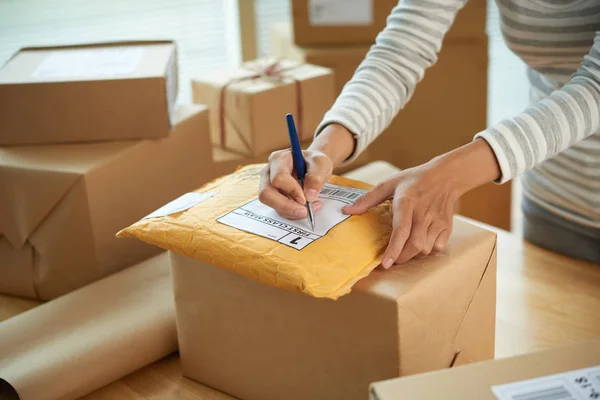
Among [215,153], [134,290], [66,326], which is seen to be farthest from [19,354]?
[215,153]

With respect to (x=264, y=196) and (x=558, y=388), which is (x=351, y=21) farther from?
(x=558, y=388)

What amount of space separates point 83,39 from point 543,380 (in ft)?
7.46

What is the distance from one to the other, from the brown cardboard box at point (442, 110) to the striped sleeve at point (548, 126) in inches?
42.9

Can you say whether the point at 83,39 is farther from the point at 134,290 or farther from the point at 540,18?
the point at 540,18

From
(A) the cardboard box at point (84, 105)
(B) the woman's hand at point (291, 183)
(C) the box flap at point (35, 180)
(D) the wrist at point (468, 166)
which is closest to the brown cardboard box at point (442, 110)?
(A) the cardboard box at point (84, 105)

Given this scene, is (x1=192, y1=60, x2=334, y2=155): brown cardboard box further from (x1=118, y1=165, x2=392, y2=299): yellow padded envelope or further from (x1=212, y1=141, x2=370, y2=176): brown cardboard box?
(x1=118, y1=165, x2=392, y2=299): yellow padded envelope

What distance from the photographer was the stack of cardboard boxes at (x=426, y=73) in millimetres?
1994

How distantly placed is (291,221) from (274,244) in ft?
0.20

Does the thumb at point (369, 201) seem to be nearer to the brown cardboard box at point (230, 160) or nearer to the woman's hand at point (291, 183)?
the woman's hand at point (291, 183)

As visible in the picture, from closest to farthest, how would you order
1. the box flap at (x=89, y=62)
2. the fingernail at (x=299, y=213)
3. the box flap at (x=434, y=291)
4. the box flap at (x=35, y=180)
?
the box flap at (x=434, y=291) < the fingernail at (x=299, y=213) < the box flap at (x=35, y=180) < the box flap at (x=89, y=62)

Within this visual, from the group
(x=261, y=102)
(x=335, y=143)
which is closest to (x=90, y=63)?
(x=261, y=102)

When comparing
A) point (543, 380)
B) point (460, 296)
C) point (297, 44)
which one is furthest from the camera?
point (297, 44)

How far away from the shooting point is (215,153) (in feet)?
5.25

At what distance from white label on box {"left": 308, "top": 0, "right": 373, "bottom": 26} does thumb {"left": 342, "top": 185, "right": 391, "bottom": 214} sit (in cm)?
119
